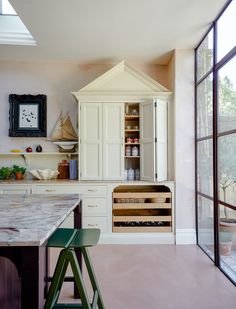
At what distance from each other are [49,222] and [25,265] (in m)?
0.35

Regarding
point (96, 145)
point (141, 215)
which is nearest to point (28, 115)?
point (96, 145)

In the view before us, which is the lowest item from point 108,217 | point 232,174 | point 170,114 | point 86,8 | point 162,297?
point 162,297

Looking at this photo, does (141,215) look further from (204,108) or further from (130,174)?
(204,108)

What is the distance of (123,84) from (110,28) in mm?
946

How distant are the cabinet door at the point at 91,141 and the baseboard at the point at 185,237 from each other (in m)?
1.38

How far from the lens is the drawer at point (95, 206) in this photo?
13.3 feet

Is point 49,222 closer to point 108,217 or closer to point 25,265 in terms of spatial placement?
point 25,265

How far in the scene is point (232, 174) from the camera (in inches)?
111

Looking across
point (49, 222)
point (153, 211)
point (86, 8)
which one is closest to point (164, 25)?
point (86, 8)

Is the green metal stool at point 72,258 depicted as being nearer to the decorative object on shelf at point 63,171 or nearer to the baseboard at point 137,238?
the baseboard at point 137,238

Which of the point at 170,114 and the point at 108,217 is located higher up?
the point at 170,114

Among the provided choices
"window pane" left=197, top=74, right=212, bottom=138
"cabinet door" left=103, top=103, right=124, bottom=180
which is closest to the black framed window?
"window pane" left=197, top=74, right=212, bottom=138

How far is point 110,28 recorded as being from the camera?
3.47m

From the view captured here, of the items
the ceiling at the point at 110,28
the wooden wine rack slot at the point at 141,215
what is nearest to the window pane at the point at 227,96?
the ceiling at the point at 110,28
